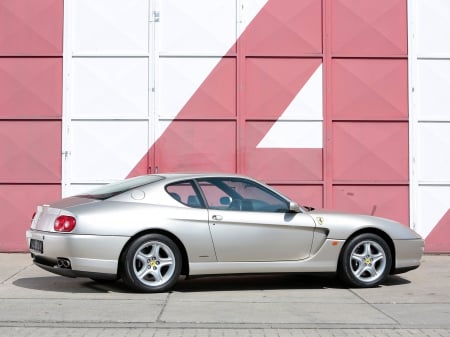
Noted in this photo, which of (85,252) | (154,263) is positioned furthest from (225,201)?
(85,252)

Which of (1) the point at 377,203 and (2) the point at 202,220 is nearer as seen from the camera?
(2) the point at 202,220

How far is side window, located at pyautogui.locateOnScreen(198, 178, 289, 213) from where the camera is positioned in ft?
26.8

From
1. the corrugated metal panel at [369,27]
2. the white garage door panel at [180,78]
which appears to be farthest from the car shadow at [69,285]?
the corrugated metal panel at [369,27]

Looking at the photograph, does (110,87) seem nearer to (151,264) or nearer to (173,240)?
(173,240)

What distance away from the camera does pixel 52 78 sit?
37.8 ft

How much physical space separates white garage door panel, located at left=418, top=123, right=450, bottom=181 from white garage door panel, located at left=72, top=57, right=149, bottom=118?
15.2 feet

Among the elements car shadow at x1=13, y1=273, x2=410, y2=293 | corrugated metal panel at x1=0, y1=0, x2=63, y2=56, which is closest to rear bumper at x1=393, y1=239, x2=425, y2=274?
car shadow at x1=13, y1=273, x2=410, y2=293

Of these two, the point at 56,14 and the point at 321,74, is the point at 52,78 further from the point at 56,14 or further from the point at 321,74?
the point at 321,74

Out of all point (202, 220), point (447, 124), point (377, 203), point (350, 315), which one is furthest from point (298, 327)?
point (447, 124)

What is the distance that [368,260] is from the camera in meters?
8.42

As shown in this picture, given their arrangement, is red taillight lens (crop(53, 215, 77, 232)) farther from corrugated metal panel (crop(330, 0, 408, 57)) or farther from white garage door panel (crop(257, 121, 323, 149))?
corrugated metal panel (crop(330, 0, 408, 57))

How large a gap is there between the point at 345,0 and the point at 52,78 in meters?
5.08

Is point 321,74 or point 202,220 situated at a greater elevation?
point 321,74

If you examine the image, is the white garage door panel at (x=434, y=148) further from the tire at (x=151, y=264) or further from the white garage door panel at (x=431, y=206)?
the tire at (x=151, y=264)
